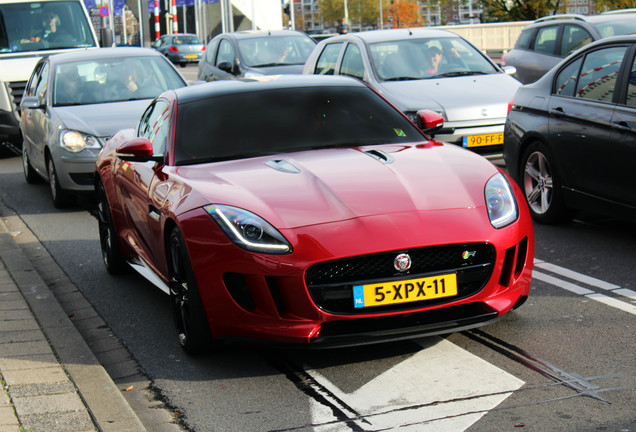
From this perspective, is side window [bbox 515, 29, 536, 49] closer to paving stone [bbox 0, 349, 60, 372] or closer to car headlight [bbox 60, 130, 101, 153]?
car headlight [bbox 60, 130, 101, 153]

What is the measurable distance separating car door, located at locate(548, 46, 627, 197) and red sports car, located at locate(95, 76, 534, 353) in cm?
202

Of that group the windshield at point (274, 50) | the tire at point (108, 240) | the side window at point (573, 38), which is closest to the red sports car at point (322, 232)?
the tire at point (108, 240)

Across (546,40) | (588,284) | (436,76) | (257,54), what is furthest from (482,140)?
(257,54)

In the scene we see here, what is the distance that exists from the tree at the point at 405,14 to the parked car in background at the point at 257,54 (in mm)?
126772

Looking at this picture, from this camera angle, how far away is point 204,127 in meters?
6.15

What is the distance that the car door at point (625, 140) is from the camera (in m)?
7.24

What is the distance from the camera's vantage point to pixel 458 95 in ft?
38.2

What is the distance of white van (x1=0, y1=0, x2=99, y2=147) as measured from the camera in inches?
683

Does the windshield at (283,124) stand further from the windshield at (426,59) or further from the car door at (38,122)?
the windshield at (426,59)

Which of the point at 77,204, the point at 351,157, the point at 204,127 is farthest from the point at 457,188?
the point at 77,204

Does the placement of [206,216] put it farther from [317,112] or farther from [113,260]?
[113,260]

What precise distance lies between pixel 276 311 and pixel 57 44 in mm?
13842

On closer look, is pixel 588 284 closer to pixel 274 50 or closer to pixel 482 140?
pixel 482 140

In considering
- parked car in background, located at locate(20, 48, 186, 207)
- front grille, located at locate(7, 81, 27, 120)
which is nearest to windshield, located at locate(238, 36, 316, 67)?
front grille, located at locate(7, 81, 27, 120)
